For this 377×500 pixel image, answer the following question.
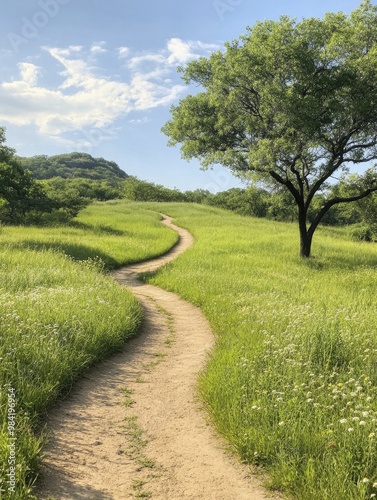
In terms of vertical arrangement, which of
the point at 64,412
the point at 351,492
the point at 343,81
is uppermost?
the point at 343,81

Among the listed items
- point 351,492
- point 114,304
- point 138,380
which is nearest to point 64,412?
point 138,380

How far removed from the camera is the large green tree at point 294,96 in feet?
56.2

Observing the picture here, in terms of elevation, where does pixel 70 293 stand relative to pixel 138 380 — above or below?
above

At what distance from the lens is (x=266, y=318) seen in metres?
8.88

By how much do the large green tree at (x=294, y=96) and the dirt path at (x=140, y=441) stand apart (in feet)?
41.9

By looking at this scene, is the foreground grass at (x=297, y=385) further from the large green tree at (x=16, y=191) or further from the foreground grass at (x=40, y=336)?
the large green tree at (x=16, y=191)

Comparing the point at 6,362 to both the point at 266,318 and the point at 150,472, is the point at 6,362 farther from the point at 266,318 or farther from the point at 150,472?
the point at 266,318

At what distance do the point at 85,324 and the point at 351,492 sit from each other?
18.3 ft

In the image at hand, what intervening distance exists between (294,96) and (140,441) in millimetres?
15969

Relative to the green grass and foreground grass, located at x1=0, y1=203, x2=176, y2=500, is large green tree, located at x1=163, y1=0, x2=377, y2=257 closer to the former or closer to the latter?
the green grass

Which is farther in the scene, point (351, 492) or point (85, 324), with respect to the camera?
point (85, 324)

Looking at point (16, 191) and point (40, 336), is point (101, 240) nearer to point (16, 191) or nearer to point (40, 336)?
point (16, 191)

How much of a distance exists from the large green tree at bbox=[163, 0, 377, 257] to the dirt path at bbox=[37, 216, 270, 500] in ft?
41.9

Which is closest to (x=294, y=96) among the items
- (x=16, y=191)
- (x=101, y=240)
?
(x=101, y=240)
